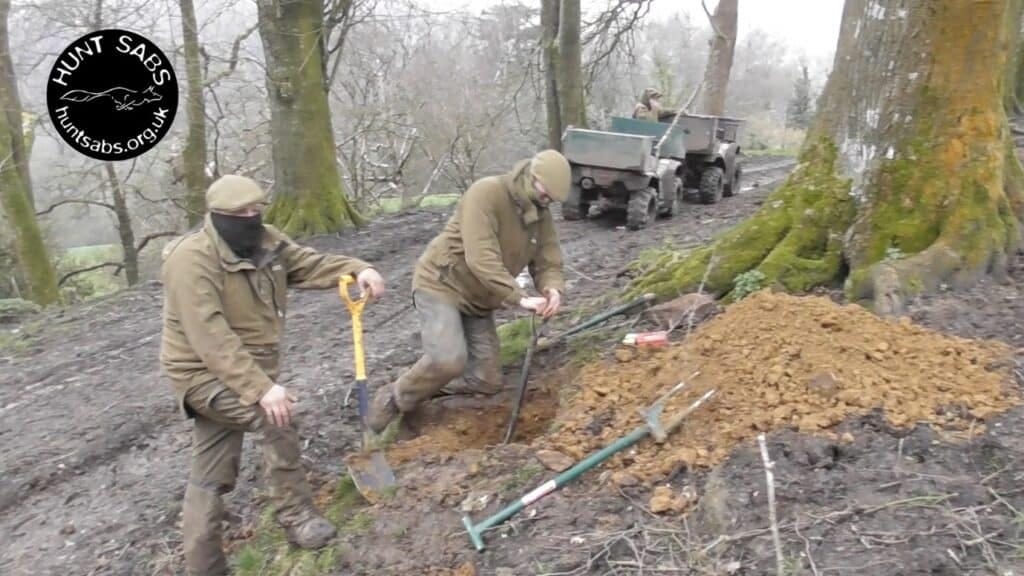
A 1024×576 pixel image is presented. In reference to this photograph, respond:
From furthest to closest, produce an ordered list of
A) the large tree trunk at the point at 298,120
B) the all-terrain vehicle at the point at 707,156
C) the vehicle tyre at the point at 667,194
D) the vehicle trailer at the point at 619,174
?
1. the all-terrain vehicle at the point at 707,156
2. the vehicle tyre at the point at 667,194
3. the large tree trunk at the point at 298,120
4. the vehicle trailer at the point at 619,174

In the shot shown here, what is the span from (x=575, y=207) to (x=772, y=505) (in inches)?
361

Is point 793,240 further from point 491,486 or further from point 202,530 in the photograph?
point 202,530

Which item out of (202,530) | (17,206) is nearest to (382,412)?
(202,530)

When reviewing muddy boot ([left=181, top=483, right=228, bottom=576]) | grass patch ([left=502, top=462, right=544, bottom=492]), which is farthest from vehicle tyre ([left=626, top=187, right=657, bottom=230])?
muddy boot ([left=181, top=483, right=228, bottom=576])

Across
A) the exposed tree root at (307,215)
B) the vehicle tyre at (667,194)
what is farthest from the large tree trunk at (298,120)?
the vehicle tyre at (667,194)

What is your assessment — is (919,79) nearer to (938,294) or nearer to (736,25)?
(938,294)

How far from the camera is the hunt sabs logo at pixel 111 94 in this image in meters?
11.5

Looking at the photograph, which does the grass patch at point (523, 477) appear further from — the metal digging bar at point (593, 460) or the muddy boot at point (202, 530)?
the muddy boot at point (202, 530)

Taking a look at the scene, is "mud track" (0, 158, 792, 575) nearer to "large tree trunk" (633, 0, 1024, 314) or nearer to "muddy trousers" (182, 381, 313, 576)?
"muddy trousers" (182, 381, 313, 576)

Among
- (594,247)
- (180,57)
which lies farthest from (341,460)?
(180,57)

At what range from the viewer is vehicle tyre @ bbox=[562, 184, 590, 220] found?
12.1 m

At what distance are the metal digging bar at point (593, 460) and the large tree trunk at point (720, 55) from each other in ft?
61.3

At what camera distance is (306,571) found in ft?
13.0

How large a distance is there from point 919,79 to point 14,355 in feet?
26.1
